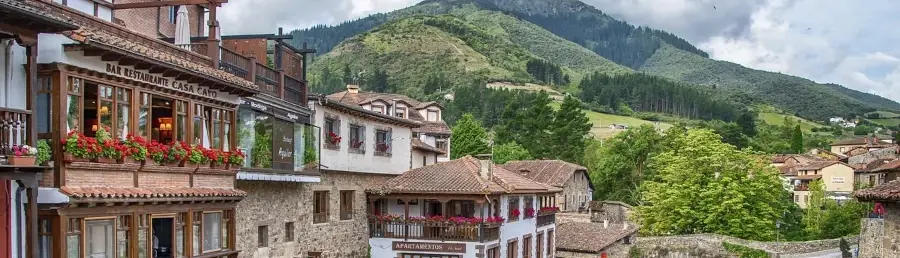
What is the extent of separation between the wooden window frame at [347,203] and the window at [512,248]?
7654 mm

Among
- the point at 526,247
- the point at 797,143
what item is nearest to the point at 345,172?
the point at 526,247

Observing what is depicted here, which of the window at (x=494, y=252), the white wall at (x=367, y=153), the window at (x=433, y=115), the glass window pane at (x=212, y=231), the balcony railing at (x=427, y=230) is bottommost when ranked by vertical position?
the window at (x=494, y=252)

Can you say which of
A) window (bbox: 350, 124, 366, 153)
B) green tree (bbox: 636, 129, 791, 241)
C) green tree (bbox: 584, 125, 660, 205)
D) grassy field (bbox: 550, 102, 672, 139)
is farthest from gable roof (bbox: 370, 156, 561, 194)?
grassy field (bbox: 550, 102, 672, 139)

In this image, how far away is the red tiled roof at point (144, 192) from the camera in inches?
560

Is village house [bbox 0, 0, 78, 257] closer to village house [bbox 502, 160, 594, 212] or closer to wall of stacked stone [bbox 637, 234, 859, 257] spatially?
wall of stacked stone [bbox 637, 234, 859, 257]

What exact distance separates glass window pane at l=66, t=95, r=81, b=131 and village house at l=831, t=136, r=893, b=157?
114069mm

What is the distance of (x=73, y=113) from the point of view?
14492 millimetres

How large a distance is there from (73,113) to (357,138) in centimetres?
1853

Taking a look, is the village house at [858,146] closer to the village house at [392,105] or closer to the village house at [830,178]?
the village house at [830,178]

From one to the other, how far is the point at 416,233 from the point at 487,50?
149 m

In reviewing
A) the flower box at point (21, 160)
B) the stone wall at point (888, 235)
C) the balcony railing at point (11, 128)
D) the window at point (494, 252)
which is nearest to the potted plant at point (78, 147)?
the balcony railing at point (11, 128)

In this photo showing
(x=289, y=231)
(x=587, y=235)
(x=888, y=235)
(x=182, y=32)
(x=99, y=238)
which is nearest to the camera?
(x=99, y=238)

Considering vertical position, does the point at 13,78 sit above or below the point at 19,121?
above

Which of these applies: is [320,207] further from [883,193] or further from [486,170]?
[883,193]
